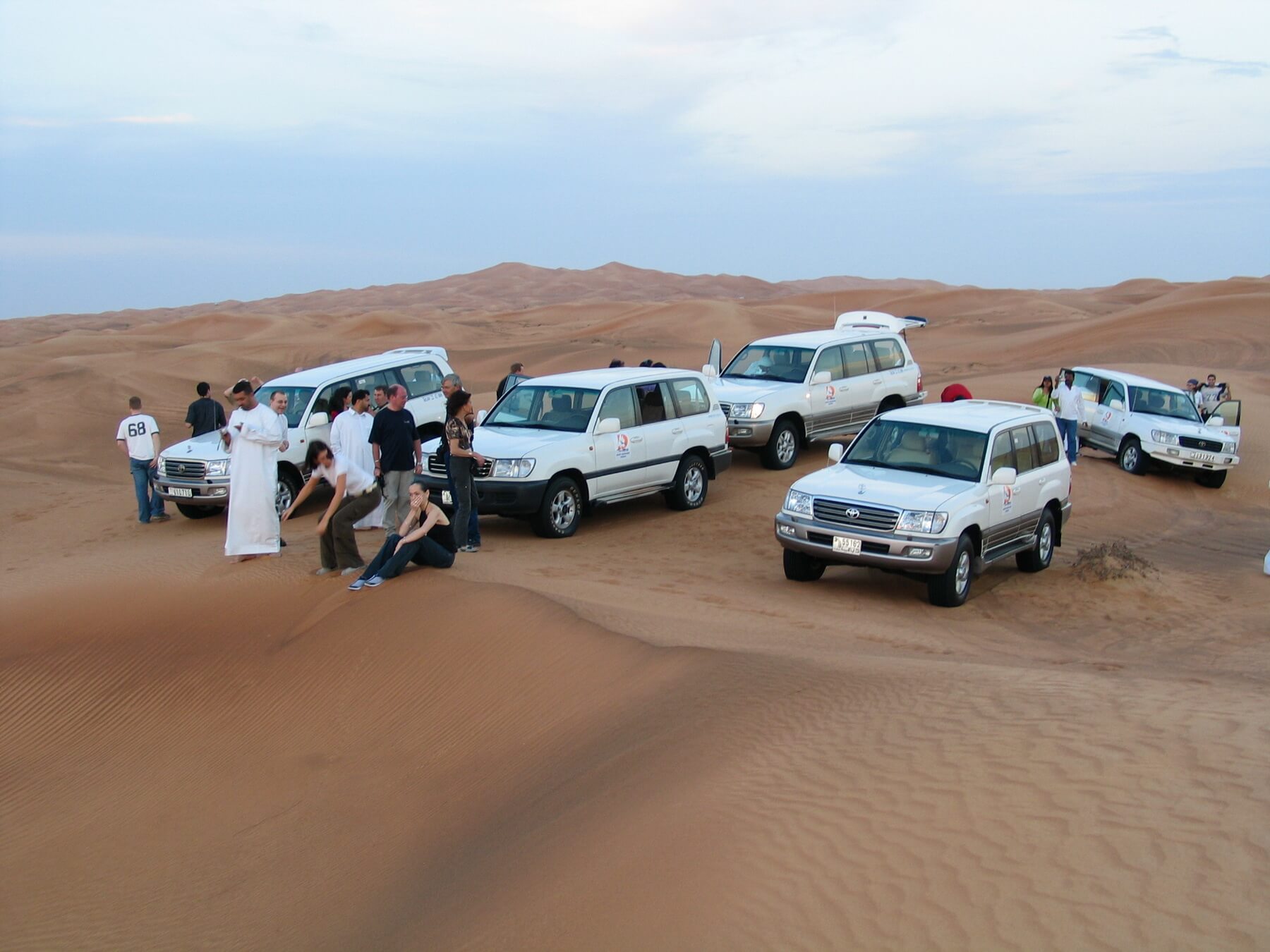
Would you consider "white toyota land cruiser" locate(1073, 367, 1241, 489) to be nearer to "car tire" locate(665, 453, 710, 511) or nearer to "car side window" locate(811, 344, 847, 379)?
"car side window" locate(811, 344, 847, 379)

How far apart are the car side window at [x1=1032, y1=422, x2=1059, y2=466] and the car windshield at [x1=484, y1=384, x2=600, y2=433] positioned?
5.20 meters

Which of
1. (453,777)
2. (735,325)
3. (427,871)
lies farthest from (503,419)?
(735,325)

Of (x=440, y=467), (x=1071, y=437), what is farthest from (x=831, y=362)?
(x=440, y=467)

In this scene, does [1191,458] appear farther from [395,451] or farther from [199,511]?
[199,511]

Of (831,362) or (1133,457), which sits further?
(1133,457)

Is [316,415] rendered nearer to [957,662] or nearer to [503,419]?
[503,419]

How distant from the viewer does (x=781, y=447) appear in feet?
57.2

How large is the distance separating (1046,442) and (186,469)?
11105 mm

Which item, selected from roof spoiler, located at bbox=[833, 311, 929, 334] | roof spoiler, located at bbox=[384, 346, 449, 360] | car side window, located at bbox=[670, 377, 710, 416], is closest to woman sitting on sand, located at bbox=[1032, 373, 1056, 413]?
roof spoiler, located at bbox=[833, 311, 929, 334]

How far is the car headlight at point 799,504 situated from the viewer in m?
11.1

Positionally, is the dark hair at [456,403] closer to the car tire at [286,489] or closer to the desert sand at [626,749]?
the desert sand at [626,749]

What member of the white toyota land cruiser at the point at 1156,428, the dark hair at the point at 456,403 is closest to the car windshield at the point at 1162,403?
the white toyota land cruiser at the point at 1156,428

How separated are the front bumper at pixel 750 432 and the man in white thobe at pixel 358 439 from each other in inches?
233

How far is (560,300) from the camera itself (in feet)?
393
